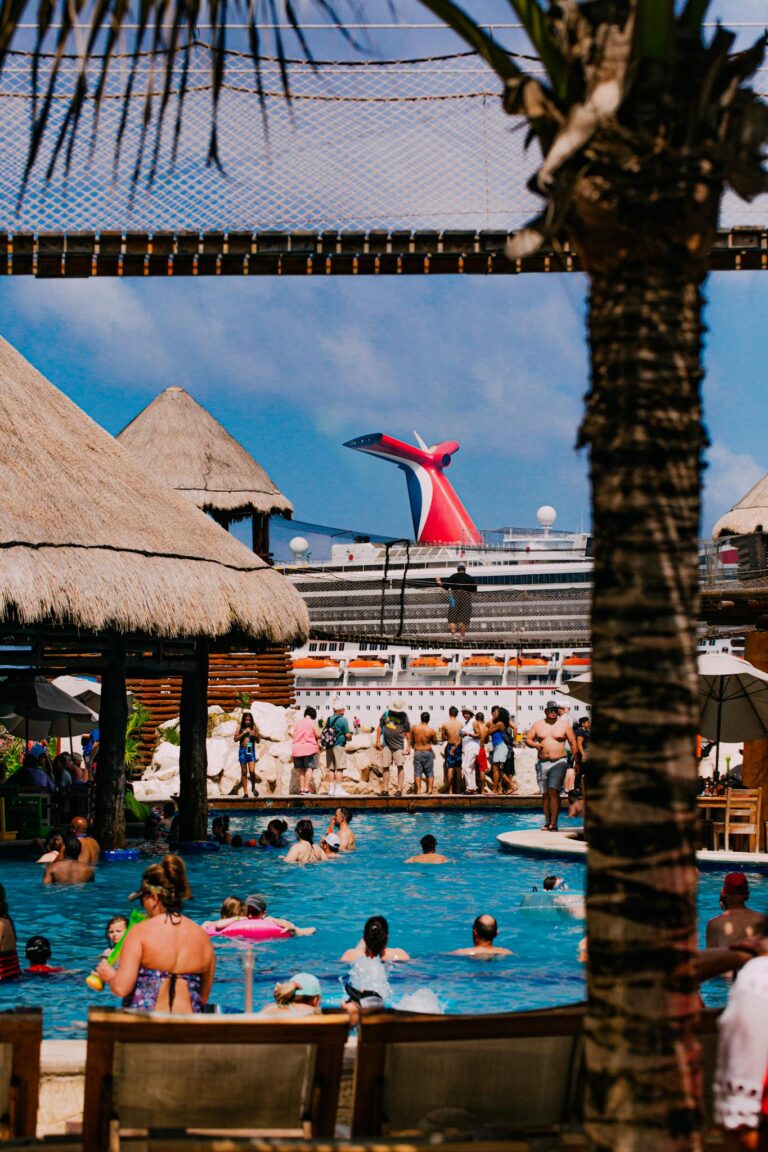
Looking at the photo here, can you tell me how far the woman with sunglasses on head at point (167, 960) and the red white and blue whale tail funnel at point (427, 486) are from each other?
10531 centimetres

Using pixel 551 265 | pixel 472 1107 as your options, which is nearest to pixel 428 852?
pixel 551 265

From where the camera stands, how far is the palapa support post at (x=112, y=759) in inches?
582

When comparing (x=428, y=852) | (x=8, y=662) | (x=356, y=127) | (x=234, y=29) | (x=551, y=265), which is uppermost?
(x=356, y=127)

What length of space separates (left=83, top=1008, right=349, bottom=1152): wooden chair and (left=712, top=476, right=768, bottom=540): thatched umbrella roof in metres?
20.0

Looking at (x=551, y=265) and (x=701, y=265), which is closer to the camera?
(x=701, y=265)

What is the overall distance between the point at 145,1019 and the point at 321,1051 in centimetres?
50

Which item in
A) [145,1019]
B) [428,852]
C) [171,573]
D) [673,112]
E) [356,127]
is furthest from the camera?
[428,852]

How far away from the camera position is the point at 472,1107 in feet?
13.1

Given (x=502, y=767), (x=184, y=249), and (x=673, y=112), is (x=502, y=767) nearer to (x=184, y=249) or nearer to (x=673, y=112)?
(x=184, y=249)

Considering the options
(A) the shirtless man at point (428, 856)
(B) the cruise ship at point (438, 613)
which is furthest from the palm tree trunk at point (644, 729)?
(B) the cruise ship at point (438, 613)

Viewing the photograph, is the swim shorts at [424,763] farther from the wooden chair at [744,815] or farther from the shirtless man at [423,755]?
the wooden chair at [744,815]

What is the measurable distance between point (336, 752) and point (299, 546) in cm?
8045

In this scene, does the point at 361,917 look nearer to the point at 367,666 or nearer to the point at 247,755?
the point at 247,755

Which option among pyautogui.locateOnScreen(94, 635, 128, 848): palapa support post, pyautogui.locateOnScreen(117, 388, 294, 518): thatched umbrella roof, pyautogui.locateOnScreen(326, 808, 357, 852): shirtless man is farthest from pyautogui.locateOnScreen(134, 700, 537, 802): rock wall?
pyautogui.locateOnScreen(94, 635, 128, 848): palapa support post
